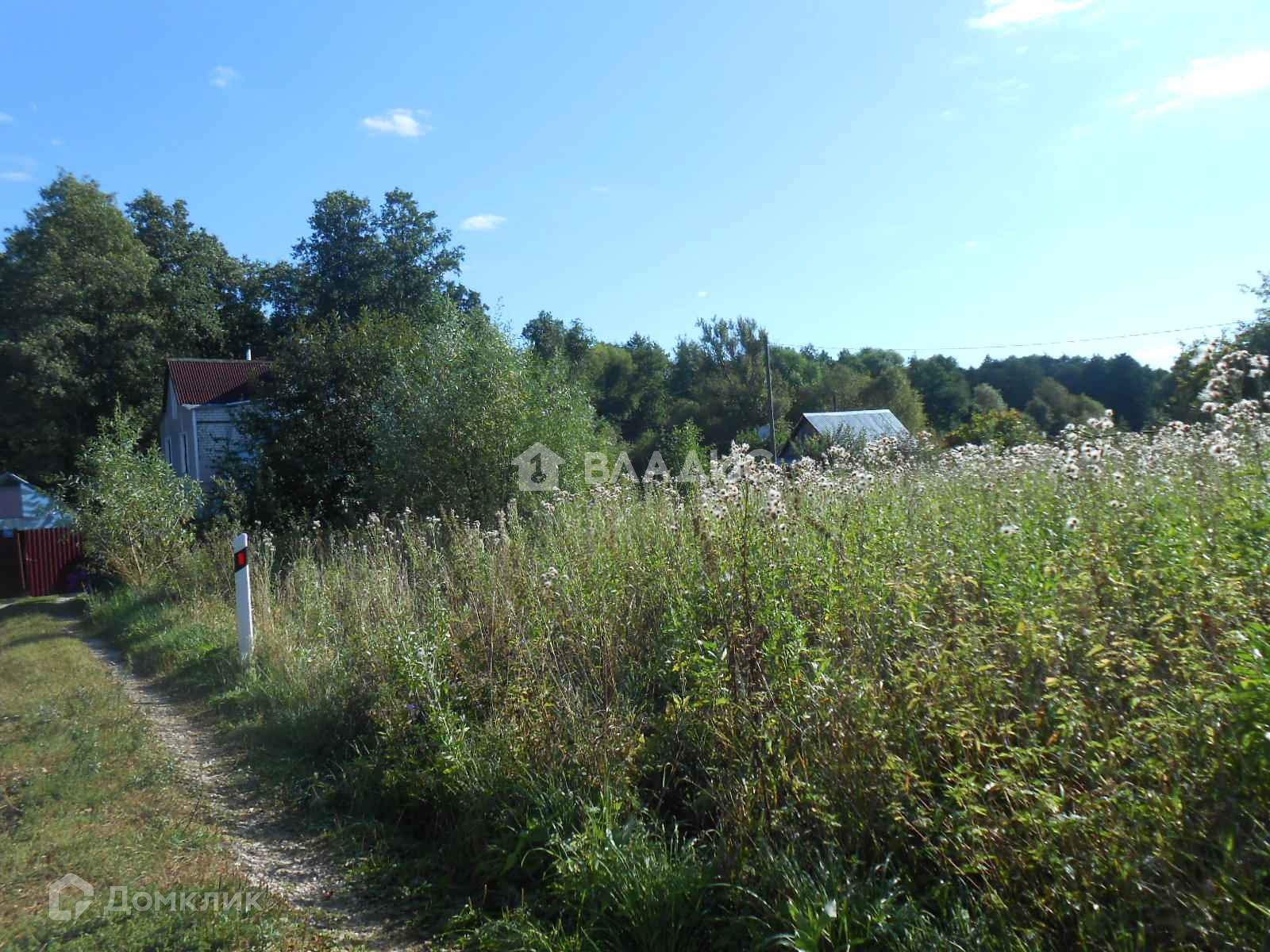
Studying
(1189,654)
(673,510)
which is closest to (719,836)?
(1189,654)

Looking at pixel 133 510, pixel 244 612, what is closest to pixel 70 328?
pixel 133 510

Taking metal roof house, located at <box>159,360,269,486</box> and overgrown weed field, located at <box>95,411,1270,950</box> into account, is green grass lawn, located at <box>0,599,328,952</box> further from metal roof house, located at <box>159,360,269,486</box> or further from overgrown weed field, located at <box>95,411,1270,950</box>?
metal roof house, located at <box>159,360,269,486</box>

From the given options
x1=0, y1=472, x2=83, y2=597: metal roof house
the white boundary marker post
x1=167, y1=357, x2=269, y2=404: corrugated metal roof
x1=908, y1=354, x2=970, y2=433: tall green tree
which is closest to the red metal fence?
x1=0, y1=472, x2=83, y2=597: metal roof house

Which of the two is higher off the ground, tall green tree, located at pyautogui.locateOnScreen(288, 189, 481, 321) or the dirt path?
tall green tree, located at pyautogui.locateOnScreen(288, 189, 481, 321)

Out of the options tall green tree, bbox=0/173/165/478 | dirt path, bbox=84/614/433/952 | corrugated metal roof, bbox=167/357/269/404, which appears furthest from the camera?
tall green tree, bbox=0/173/165/478

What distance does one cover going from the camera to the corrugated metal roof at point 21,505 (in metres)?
31.0

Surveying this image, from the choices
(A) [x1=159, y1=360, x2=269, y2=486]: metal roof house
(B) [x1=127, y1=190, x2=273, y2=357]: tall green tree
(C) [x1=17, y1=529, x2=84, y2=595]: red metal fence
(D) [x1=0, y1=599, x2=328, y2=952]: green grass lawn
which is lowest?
(C) [x1=17, y1=529, x2=84, y2=595]: red metal fence

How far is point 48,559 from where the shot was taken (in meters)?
24.5

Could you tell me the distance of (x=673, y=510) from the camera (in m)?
6.30

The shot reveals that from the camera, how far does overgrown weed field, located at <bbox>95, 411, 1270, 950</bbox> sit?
2.57 metres

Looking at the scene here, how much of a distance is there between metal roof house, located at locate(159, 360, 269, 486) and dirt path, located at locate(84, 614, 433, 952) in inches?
1059

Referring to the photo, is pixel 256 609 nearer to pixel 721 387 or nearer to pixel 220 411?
pixel 220 411

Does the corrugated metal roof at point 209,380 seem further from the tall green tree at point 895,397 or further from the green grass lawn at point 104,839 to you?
the tall green tree at point 895,397

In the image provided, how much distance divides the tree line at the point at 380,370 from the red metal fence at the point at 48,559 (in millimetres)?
5753
